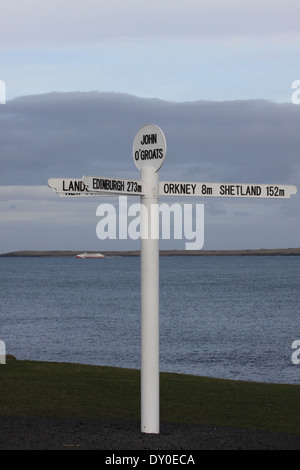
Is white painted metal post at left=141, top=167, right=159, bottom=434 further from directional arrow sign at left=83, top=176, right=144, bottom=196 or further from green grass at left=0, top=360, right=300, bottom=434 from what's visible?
green grass at left=0, top=360, right=300, bottom=434

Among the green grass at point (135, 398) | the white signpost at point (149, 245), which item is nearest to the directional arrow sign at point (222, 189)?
the white signpost at point (149, 245)

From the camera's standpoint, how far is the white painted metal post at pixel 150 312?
939 cm

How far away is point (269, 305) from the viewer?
86438 millimetres

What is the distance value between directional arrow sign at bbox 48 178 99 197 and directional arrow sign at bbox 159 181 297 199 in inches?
41.3

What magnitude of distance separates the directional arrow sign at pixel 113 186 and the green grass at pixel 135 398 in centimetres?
368

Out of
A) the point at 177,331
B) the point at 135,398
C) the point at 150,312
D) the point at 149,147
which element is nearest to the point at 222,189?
the point at 149,147

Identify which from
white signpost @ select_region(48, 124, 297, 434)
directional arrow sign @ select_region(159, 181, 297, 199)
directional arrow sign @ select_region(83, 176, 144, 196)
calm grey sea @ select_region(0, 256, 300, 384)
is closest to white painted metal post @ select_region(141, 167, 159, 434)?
white signpost @ select_region(48, 124, 297, 434)

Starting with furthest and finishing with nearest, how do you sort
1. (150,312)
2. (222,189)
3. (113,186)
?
(222,189) < (150,312) < (113,186)

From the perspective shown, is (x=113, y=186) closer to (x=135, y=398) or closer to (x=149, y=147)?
(x=149, y=147)

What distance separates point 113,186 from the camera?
8.90 metres

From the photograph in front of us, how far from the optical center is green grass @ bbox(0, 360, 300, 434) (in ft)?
37.7

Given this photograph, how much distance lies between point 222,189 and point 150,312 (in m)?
1.87
